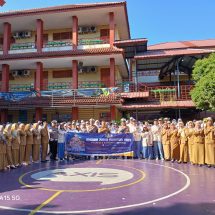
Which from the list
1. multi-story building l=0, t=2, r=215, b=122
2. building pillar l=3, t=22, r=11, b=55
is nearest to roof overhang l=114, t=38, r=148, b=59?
multi-story building l=0, t=2, r=215, b=122

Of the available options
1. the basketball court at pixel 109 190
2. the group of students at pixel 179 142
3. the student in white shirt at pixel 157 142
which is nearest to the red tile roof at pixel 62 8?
the group of students at pixel 179 142

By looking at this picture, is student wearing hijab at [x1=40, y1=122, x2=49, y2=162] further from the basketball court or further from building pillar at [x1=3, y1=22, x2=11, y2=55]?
building pillar at [x1=3, y1=22, x2=11, y2=55]

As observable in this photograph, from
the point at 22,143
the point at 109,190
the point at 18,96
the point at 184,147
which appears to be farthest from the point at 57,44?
the point at 109,190

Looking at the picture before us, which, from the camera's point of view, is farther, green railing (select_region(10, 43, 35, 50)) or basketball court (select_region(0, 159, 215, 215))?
green railing (select_region(10, 43, 35, 50))

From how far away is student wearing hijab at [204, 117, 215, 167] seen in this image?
10.6 meters

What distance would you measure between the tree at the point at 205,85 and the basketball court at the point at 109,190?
26.0 ft

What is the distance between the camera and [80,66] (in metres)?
24.2

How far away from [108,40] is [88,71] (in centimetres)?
328

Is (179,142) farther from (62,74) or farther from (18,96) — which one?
(62,74)

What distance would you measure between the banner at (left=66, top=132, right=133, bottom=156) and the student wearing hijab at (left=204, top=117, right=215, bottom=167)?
3.61m

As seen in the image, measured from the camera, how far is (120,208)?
5.53 metres

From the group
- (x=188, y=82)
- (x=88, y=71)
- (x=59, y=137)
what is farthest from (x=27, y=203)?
(x=188, y=82)

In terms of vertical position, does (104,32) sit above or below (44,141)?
above

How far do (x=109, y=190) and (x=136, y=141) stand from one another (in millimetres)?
6354
